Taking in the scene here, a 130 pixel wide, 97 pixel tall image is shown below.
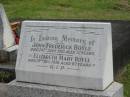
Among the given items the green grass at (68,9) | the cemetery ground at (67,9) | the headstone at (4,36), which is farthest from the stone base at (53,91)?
the green grass at (68,9)

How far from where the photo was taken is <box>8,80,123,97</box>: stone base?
22.1 ft

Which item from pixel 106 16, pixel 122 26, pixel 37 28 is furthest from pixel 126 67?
pixel 106 16

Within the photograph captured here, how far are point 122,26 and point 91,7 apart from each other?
4852 millimetres

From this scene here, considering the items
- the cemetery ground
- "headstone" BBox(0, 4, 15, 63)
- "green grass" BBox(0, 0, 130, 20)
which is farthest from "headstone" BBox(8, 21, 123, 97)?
"green grass" BBox(0, 0, 130, 20)

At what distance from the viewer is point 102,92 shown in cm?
670

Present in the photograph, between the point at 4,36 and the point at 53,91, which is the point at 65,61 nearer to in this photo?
the point at 53,91

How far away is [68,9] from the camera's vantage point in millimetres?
18953

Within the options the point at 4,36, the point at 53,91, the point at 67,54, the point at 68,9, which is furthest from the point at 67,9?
the point at 53,91

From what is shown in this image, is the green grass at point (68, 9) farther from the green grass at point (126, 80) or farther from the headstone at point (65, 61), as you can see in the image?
the headstone at point (65, 61)

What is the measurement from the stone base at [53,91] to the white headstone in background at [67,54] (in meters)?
0.08

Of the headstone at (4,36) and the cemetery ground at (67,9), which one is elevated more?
the cemetery ground at (67,9)

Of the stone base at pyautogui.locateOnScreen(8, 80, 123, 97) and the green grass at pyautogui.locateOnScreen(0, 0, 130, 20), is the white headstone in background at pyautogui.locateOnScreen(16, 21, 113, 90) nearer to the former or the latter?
the stone base at pyautogui.locateOnScreen(8, 80, 123, 97)

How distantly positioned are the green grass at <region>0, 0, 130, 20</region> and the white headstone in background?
9.70 meters

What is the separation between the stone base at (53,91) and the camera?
265 inches
